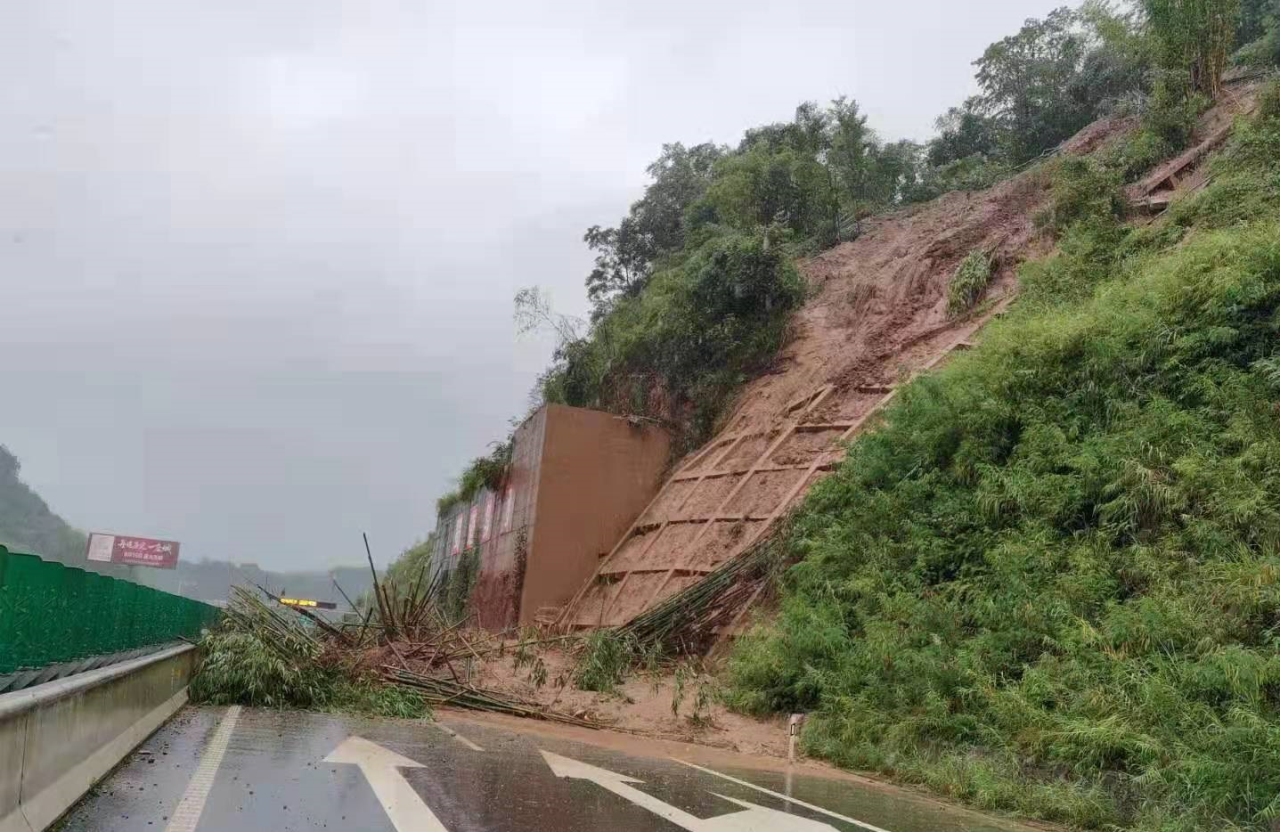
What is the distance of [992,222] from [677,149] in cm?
2209

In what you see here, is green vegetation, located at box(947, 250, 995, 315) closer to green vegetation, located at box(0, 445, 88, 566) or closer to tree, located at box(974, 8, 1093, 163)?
tree, located at box(974, 8, 1093, 163)

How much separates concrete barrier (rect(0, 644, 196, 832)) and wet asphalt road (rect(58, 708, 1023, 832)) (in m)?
0.15

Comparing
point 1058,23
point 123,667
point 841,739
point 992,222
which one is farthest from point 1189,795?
point 1058,23

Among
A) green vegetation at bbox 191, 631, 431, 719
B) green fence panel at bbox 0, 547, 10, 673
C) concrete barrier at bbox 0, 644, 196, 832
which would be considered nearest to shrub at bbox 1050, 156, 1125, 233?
green vegetation at bbox 191, 631, 431, 719

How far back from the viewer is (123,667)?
6770 mm

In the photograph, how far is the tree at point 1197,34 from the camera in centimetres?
1947

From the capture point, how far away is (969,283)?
62.5 ft

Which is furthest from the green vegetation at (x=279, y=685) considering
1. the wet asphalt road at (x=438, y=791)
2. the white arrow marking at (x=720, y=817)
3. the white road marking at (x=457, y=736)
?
the white arrow marking at (x=720, y=817)

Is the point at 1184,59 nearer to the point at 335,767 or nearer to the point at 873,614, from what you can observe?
the point at 873,614

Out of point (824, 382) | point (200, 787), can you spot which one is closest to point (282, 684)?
point (200, 787)

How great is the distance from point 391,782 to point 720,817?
7.38 feet

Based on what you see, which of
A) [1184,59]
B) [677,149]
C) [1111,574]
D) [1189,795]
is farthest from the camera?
[677,149]

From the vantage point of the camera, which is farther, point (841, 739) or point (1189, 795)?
point (841, 739)

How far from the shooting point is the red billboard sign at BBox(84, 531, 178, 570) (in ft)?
237
